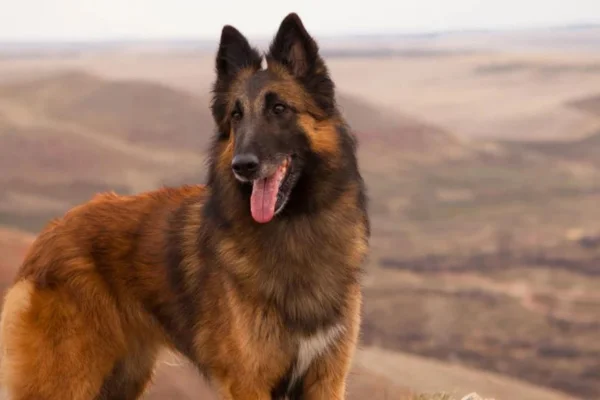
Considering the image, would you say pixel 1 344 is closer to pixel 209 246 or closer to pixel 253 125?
pixel 209 246

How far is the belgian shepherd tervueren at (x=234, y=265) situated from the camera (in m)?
4.82

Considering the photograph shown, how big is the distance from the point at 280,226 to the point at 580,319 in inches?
1092

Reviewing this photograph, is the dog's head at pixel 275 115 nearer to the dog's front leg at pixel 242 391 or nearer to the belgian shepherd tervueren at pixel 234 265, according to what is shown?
the belgian shepherd tervueren at pixel 234 265

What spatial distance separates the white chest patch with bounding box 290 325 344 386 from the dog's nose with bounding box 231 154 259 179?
1.06 meters

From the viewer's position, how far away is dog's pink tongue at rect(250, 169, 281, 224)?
4.69 metres

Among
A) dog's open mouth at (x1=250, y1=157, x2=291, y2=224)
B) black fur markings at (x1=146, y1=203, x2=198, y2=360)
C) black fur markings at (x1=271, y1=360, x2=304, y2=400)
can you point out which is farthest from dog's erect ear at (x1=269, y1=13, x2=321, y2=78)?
black fur markings at (x1=271, y1=360, x2=304, y2=400)

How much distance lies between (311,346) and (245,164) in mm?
1187

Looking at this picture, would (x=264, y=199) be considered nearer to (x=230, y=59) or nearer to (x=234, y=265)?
(x=234, y=265)

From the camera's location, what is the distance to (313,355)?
493 centimetres

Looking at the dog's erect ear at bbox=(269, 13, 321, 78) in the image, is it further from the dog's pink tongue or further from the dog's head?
the dog's pink tongue

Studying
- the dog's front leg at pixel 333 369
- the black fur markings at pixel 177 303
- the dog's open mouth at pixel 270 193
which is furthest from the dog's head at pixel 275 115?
the dog's front leg at pixel 333 369

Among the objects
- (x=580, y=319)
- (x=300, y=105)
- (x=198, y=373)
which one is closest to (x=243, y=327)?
(x=198, y=373)

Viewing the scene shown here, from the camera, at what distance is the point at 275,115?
4746 mm

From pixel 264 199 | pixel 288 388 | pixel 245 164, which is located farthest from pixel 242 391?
pixel 245 164
